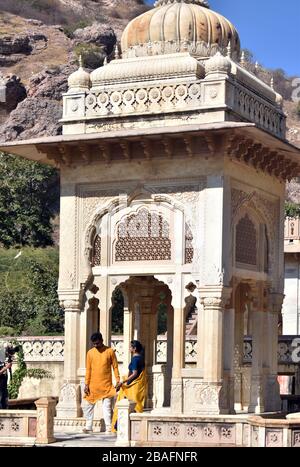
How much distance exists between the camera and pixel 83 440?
14070mm

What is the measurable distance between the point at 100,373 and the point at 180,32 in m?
5.41

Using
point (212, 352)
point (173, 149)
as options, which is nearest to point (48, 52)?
point (173, 149)

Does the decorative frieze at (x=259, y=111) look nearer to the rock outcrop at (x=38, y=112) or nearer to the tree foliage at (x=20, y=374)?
the tree foliage at (x=20, y=374)

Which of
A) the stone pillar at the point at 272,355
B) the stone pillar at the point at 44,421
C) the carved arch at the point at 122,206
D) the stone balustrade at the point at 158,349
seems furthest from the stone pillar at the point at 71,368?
the stone balustrade at the point at 158,349

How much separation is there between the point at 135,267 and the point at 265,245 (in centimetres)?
236

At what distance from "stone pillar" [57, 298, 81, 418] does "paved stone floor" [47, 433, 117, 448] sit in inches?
50.4

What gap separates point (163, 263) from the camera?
16.2 metres

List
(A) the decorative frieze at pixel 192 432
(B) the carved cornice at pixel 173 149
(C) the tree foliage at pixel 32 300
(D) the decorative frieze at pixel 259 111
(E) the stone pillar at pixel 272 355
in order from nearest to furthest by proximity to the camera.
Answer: (A) the decorative frieze at pixel 192 432
(B) the carved cornice at pixel 173 149
(D) the decorative frieze at pixel 259 111
(E) the stone pillar at pixel 272 355
(C) the tree foliage at pixel 32 300

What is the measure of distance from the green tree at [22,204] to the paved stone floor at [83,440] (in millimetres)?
28354

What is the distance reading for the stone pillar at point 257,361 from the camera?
17031mm

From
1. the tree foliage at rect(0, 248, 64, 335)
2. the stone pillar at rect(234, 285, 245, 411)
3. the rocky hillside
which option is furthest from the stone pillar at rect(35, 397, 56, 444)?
the rocky hillside

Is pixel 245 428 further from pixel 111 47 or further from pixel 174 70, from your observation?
pixel 111 47

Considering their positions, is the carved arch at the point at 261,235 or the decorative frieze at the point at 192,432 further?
the carved arch at the point at 261,235

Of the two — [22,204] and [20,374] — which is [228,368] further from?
[22,204]
